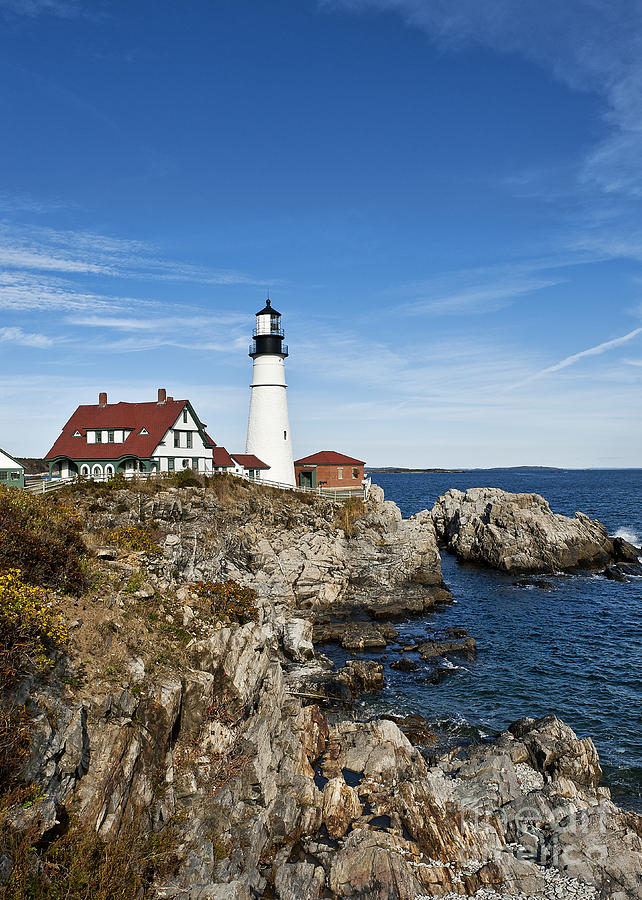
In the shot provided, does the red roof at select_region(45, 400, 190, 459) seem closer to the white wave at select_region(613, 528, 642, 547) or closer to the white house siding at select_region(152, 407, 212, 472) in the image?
the white house siding at select_region(152, 407, 212, 472)

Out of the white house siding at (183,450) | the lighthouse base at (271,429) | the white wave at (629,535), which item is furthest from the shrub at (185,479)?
the white wave at (629,535)

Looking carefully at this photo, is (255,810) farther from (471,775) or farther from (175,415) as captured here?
(175,415)

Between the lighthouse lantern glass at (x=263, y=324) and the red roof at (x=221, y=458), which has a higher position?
the lighthouse lantern glass at (x=263, y=324)

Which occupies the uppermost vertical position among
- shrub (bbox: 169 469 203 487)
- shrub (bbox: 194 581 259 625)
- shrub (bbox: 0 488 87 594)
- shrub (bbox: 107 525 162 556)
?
shrub (bbox: 169 469 203 487)

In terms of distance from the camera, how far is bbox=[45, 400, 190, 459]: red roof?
4750cm

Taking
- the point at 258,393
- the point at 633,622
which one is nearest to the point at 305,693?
the point at 633,622

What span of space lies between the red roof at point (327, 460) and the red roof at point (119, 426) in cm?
1849

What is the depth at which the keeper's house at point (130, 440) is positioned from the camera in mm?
47438

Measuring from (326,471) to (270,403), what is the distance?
460 inches

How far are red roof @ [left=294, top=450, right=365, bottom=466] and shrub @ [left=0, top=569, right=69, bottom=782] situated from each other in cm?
5013

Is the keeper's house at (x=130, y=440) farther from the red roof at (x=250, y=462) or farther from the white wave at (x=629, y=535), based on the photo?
the white wave at (x=629, y=535)

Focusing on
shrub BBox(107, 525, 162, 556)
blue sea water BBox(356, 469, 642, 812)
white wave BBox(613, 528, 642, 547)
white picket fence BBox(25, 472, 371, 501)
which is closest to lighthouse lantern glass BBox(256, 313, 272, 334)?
white picket fence BBox(25, 472, 371, 501)

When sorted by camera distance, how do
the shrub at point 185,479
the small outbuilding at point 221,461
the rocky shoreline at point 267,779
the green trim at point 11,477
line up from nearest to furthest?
1. the rocky shoreline at point 267,779
2. the green trim at point 11,477
3. the shrub at point 185,479
4. the small outbuilding at point 221,461

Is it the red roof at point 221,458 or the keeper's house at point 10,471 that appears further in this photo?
the red roof at point 221,458
